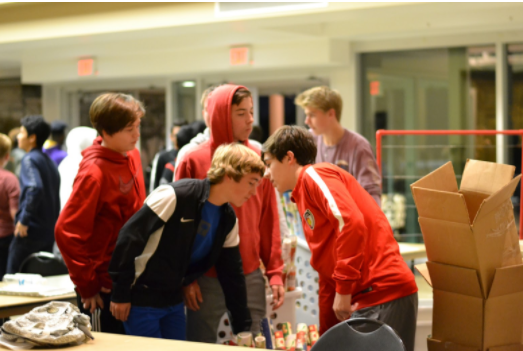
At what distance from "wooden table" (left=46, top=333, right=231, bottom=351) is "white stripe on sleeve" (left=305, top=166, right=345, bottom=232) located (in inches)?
24.2

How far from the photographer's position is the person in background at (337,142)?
12.7 ft

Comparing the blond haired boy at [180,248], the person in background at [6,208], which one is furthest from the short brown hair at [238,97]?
the person in background at [6,208]

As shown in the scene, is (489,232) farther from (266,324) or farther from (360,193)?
(266,324)

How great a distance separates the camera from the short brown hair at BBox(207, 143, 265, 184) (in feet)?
8.79

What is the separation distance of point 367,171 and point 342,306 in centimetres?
155

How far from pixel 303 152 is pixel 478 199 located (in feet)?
2.59

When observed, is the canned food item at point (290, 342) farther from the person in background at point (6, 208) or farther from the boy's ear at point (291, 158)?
the person in background at point (6, 208)

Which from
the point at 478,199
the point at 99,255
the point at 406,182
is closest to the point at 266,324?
the point at 99,255

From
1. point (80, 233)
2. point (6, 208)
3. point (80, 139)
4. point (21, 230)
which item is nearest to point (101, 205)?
point (80, 233)

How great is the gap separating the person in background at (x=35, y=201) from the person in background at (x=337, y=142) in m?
2.07

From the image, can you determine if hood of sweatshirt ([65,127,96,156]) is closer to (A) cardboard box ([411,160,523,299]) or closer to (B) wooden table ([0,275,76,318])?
(B) wooden table ([0,275,76,318])

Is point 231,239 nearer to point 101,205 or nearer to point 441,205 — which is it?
point 101,205

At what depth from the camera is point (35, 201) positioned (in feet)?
15.7

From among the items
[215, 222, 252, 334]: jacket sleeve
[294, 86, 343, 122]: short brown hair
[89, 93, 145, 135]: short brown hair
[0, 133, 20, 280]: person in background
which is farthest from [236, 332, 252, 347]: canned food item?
[0, 133, 20, 280]: person in background
